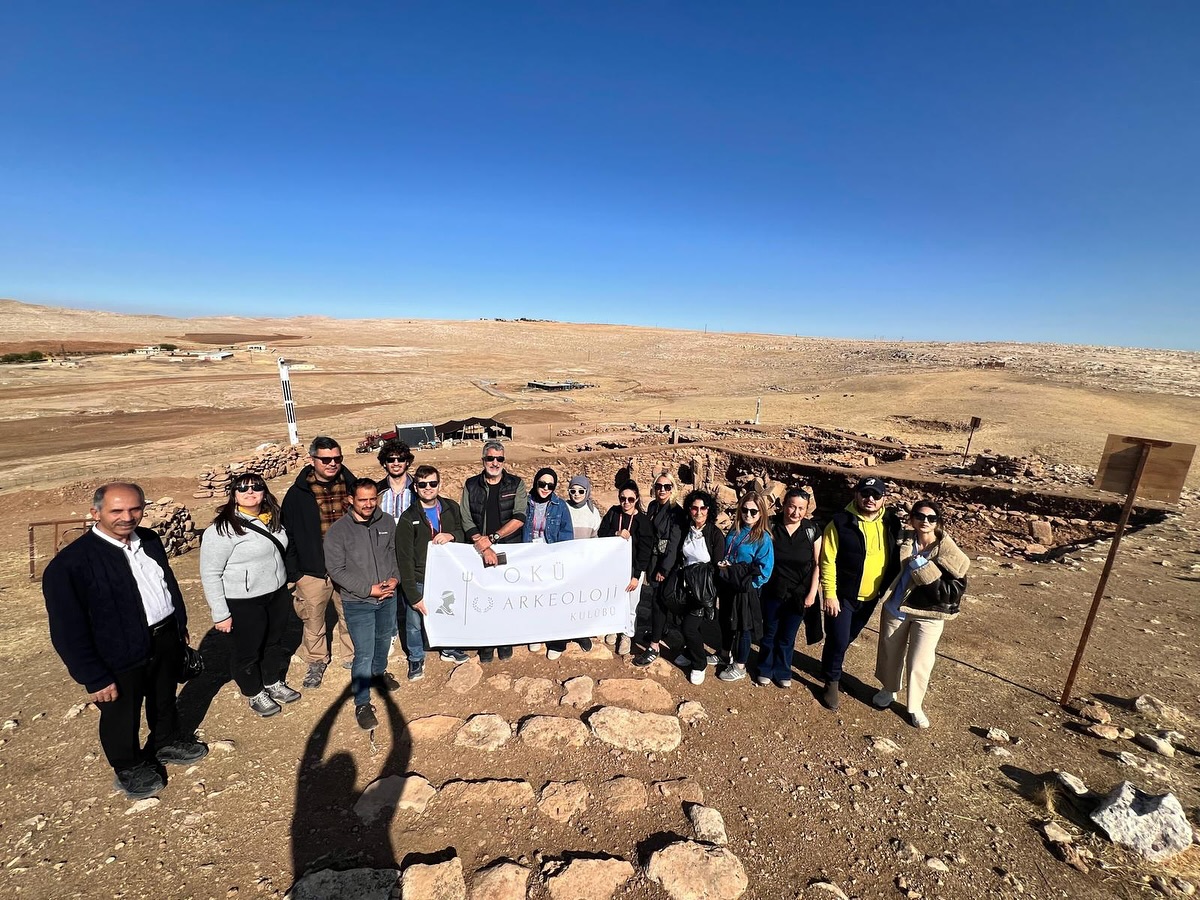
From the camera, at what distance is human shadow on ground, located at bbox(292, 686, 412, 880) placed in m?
3.40

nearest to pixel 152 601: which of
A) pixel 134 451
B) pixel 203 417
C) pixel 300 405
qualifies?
pixel 134 451

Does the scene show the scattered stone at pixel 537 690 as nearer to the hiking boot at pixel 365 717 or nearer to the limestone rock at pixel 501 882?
the hiking boot at pixel 365 717

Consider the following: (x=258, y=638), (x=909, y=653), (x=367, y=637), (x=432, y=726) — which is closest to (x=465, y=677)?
(x=432, y=726)

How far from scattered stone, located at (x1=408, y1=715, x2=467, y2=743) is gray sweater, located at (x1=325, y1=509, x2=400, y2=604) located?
1217 mm

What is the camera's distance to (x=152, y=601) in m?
3.72

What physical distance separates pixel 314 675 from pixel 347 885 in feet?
8.14

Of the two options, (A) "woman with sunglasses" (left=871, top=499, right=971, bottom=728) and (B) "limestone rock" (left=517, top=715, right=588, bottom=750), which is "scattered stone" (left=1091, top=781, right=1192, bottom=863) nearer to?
(A) "woman with sunglasses" (left=871, top=499, right=971, bottom=728)

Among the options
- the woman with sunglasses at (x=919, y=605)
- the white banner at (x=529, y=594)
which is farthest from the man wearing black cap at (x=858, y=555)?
the white banner at (x=529, y=594)

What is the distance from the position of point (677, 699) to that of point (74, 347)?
82.9 meters

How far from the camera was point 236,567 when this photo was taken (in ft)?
14.0

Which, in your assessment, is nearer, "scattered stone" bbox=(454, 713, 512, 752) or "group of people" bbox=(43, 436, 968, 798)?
"group of people" bbox=(43, 436, 968, 798)

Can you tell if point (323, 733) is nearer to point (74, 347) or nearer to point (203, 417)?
point (203, 417)

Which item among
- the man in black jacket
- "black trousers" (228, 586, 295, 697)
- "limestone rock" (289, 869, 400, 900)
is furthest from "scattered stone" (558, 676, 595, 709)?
the man in black jacket

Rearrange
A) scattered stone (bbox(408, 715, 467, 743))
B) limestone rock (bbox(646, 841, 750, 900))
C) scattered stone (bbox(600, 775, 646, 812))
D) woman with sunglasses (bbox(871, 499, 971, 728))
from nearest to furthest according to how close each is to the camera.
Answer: limestone rock (bbox(646, 841, 750, 900))
scattered stone (bbox(600, 775, 646, 812))
woman with sunglasses (bbox(871, 499, 971, 728))
scattered stone (bbox(408, 715, 467, 743))
